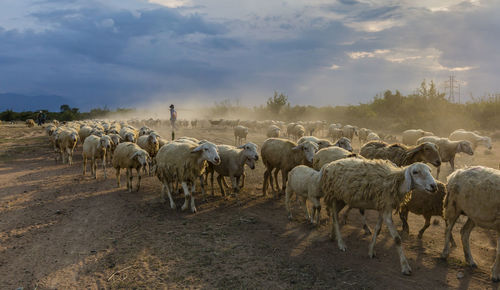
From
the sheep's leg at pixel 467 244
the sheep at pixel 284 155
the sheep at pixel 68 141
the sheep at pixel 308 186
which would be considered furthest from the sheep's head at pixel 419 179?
the sheep at pixel 68 141

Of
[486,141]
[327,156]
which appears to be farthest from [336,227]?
[486,141]

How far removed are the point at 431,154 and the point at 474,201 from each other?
13.4 ft

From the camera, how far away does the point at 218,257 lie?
628cm

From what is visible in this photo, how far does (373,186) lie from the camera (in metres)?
6.16

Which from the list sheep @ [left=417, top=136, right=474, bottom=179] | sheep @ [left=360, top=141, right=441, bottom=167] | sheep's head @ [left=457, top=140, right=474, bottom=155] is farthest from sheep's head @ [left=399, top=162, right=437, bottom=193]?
sheep's head @ [left=457, top=140, right=474, bottom=155]

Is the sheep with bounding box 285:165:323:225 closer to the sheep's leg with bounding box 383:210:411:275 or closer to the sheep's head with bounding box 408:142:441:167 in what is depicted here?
the sheep's leg with bounding box 383:210:411:275

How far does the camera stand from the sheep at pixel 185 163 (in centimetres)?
917

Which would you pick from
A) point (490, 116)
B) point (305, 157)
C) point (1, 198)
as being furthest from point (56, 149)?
point (490, 116)

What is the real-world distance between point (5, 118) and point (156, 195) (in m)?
77.9

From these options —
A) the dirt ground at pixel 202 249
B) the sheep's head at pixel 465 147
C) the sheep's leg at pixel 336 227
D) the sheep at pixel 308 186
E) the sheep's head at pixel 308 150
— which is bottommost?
the dirt ground at pixel 202 249

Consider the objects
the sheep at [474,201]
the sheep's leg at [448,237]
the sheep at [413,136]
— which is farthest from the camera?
the sheep at [413,136]

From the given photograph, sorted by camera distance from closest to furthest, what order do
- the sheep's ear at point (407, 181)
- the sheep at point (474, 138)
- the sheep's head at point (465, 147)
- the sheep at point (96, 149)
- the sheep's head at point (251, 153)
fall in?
1. the sheep's ear at point (407, 181)
2. the sheep's head at point (251, 153)
3. the sheep at point (96, 149)
4. the sheep's head at point (465, 147)
5. the sheep at point (474, 138)

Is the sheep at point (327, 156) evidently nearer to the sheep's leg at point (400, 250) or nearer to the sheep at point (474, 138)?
the sheep's leg at point (400, 250)

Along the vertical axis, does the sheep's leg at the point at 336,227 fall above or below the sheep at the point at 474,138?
below
